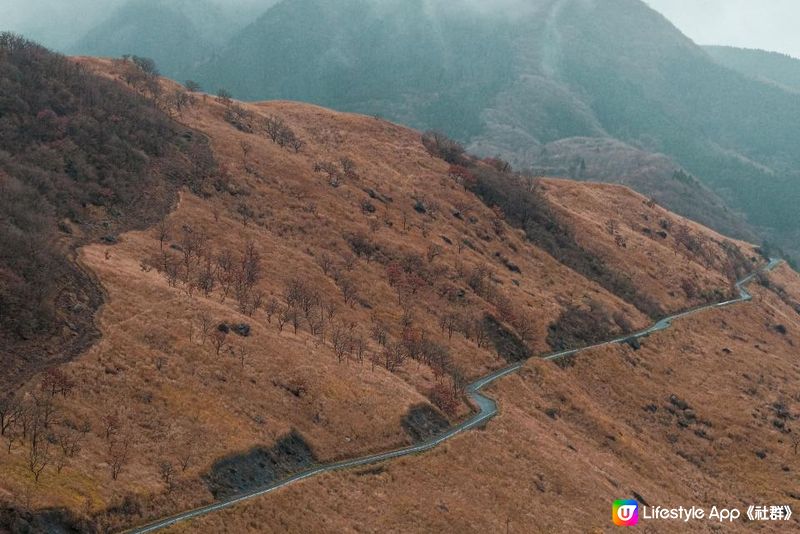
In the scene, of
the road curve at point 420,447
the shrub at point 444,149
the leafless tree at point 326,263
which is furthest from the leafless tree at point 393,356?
the shrub at point 444,149

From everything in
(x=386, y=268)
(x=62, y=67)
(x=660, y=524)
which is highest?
(x=62, y=67)

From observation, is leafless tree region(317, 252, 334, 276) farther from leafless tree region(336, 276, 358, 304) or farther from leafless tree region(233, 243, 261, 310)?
leafless tree region(233, 243, 261, 310)

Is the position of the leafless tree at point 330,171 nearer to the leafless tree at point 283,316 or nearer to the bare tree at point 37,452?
the leafless tree at point 283,316

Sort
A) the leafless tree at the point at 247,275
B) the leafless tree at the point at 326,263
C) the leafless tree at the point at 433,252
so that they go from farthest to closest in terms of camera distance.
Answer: the leafless tree at the point at 433,252
the leafless tree at the point at 326,263
the leafless tree at the point at 247,275

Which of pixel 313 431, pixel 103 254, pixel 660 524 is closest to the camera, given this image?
pixel 313 431

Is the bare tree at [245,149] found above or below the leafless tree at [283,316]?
above

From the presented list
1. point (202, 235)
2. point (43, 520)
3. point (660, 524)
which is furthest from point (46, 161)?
point (660, 524)

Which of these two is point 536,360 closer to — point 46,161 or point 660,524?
point 660,524

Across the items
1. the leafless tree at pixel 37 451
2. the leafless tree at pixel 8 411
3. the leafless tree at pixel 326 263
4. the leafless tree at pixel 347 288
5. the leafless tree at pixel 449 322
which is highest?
the leafless tree at pixel 8 411
